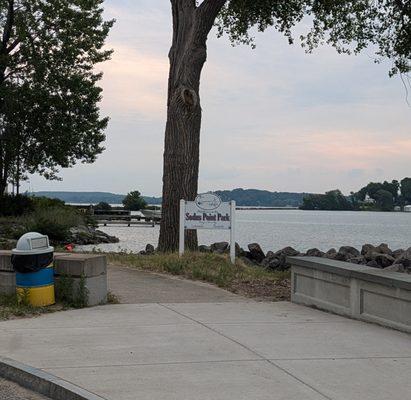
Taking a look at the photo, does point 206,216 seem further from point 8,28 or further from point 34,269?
point 8,28

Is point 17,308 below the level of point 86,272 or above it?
below

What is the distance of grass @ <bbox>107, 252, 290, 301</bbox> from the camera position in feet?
39.0

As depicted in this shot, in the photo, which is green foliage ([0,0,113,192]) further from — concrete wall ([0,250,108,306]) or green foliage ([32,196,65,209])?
concrete wall ([0,250,108,306])

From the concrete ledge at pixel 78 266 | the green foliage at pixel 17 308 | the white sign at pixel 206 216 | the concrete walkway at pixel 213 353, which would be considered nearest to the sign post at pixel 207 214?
the white sign at pixel 206 216

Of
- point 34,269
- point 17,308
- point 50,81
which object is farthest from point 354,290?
point 50,81

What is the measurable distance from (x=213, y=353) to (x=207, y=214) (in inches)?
311

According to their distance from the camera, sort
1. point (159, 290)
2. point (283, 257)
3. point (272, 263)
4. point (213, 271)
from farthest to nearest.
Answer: point (283, 257) → point (272, 263) → point (213, 271) → point (159, 290)

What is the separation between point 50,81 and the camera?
37094 mm

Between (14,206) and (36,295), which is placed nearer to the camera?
(36,295)

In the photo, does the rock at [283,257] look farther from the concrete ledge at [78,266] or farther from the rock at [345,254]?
the concrete ledge at [78,266]

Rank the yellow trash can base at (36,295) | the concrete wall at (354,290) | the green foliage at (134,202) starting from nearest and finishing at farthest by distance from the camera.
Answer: the concrete wall at (354,290) → the yellow trash can base at (36,295) → the green foliage at (134,202)

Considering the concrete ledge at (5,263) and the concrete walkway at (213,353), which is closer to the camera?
the concrete walkway at (213,353)

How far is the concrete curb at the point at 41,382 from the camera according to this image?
5.33 metres

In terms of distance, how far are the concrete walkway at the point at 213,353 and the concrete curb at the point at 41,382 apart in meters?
0.14
